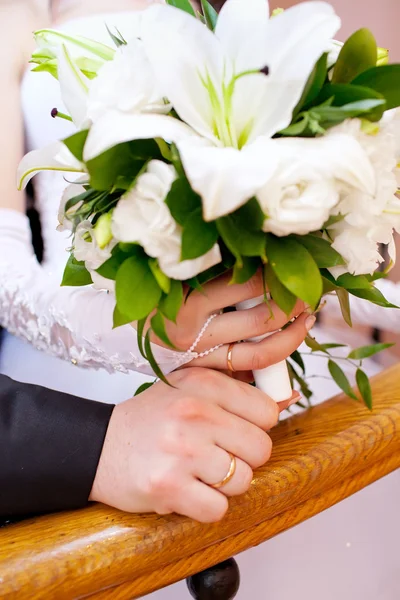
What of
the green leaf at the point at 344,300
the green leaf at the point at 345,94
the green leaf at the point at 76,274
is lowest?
the green leaf at the point at 344,300

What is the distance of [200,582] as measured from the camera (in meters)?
0.56

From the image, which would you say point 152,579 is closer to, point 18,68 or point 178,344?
point 178,344

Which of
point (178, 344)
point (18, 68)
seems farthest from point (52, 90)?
point (178, 344)

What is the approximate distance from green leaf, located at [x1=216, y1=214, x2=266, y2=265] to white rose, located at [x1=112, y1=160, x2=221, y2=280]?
17 millimetres

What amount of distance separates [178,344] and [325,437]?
19cm

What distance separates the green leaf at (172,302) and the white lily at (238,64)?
11cm

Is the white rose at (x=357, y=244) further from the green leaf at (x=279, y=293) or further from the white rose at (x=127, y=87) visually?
the white rose at (x=127, y=87)

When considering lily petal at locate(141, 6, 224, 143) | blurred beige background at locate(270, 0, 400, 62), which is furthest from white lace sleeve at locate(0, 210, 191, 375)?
blurred beige background at locate(270, 0, 400, 62)

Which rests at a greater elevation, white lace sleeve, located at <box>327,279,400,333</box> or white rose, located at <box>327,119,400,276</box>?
white rose, located at <box>327,119,400,276</box>

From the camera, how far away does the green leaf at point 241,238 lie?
1.38 feet

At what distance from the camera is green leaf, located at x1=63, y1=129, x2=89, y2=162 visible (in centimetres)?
42

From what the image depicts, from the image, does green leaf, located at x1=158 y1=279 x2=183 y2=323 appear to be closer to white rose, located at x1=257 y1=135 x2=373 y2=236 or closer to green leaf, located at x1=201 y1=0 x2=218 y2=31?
white rose, located at x1=257 y1=135 x2=373 y2=236

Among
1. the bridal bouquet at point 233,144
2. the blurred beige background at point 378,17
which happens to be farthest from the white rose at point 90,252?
the blurred beige background at point 378,17

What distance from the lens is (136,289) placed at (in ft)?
1.48
